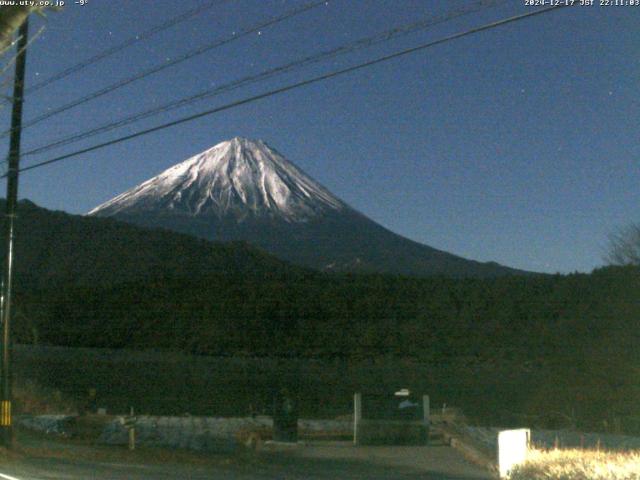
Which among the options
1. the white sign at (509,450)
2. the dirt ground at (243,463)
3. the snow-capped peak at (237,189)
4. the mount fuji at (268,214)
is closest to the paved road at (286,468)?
the dirt ground at (243,463)

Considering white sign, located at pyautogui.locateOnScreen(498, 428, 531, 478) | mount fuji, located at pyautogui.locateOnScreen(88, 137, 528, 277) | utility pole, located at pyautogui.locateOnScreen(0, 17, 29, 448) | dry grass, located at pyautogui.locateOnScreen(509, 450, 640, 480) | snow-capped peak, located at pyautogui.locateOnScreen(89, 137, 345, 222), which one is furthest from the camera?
A: snow-capped peak, located at pyautogui.locateOnScreen(89, 137, 345, 222)

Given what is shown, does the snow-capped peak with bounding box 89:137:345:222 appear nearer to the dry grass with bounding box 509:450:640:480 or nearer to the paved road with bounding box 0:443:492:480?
the paved road with bounding box 0:443:492:480

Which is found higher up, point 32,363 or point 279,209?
point 279,209

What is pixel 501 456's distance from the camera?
41.5 feet

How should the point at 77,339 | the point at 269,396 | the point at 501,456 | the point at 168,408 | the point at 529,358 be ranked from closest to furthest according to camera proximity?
1. the point at 501,456
2. the point at 168,408
3. the point at 269,396
4. the point at 529,358
5. the point at 77,339

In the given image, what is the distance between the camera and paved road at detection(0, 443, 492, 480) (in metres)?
13.1

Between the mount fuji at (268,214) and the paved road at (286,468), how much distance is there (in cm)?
8810

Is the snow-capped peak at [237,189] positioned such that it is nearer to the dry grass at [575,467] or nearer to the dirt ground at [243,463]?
the dirt ground at [243,463]

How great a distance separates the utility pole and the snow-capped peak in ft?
391

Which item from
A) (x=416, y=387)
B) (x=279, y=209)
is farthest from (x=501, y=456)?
(x=279, y=209)

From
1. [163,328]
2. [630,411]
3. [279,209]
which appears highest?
[279,209]

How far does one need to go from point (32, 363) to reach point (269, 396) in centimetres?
1171

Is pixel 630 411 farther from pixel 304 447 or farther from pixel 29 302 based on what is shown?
pixel 29 302

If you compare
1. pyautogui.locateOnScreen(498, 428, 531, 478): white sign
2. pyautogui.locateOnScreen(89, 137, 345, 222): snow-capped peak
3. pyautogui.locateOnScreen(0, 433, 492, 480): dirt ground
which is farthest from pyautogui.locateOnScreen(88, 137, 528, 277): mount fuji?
pyautogui.locateOnScreen(498, 428, 531, 478): white sign
